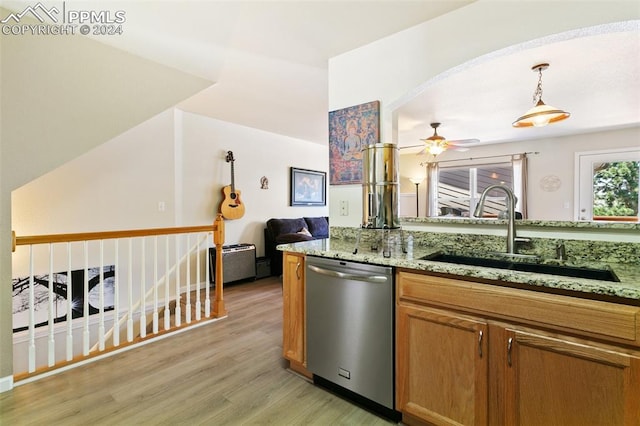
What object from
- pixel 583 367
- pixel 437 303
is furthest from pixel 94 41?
pixel 583 367

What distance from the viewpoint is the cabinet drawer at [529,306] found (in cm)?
102

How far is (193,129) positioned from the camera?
159 inches

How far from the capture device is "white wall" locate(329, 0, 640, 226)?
4.90 feet

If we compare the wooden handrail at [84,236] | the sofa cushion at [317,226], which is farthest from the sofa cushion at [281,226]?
the wooden handrail at [84,236]

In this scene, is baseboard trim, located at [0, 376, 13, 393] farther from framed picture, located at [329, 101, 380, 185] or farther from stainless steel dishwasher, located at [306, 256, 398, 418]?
framed picture, located at [329, 101, 380, 185]

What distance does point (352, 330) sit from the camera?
167cm

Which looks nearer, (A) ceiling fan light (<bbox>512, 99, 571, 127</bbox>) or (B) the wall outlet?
(B) the wall outlet

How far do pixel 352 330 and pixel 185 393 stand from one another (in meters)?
1.14

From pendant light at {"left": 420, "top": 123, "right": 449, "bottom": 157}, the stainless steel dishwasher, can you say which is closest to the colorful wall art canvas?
the stainless steel dishwasher

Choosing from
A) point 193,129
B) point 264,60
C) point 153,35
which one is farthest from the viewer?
point 193,129

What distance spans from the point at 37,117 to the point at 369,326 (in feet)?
8.19

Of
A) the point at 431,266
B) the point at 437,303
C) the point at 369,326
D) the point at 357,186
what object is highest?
the point at 357,186

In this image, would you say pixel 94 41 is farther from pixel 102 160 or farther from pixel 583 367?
pixel 583 367

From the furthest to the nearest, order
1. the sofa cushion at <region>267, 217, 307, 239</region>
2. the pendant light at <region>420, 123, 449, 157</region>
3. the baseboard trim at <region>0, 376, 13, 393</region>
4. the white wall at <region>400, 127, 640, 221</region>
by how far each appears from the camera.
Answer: the white wall at <region>400, 127, 640, 221</region> < the sofa cushion at <region>267, 217, 307, 239</region> < the pendant light at <region>420, 123, 449, 157</region> < the baseboard trim at <region>0, 376, 13, 393</region>
